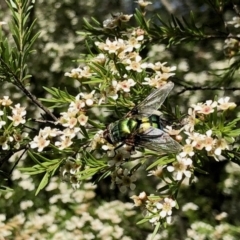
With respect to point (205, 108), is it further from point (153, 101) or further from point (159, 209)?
point (159, 209)

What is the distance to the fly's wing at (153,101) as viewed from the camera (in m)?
1.14

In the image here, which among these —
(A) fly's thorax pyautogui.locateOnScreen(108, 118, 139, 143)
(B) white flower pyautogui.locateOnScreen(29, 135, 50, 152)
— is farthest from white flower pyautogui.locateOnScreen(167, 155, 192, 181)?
(B) white flower pyautogui.locateOnScreen(29, 135, 50, 152)

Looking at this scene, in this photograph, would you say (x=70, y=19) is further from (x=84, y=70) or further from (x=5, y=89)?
(x=84, y=70)

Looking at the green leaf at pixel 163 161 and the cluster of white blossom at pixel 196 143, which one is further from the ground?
the cluster of white blossom at pixel 196 143

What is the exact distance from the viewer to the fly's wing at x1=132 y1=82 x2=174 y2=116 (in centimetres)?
114

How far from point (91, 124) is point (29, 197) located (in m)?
1.99

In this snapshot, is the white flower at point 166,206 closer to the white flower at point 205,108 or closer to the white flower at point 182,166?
the white flower at point 182,166

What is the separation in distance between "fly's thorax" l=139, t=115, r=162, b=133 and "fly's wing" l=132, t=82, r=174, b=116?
0.02 meters

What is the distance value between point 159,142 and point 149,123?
63 millimetres

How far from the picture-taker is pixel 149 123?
3.60ft

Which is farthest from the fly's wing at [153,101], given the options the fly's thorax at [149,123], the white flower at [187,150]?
the white flower at [187,150]

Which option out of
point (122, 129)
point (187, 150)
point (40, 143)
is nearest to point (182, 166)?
point (187, 150)

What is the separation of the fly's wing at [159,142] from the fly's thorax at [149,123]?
0.06 feet

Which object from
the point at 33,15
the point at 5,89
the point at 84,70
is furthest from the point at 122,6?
the point at 84,70
